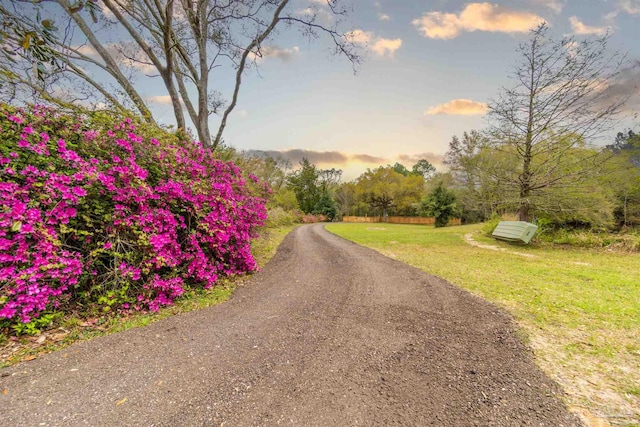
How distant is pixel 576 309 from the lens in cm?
373

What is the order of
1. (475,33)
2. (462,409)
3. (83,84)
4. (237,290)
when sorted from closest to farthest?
(462,409) → (237,290) → (83,84) → (475,33)

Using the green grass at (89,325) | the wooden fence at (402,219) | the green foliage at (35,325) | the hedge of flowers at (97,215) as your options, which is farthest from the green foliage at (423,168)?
the green foliage at (35,325)

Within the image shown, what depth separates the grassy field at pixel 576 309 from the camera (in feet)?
6.76

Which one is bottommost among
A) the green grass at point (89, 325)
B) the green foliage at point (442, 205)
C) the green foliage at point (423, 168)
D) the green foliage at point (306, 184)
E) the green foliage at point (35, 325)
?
the green grass at point (89, 325)

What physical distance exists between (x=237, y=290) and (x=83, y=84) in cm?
865

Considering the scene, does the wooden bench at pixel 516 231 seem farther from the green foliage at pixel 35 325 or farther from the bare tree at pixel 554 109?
the green foliage at pixel 35 325

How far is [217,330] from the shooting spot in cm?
310

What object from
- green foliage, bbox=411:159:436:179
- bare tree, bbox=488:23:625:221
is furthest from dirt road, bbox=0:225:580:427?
green foliage, bbox=411:159:436:179

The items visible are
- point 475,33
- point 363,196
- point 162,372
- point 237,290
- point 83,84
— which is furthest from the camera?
point 363,196

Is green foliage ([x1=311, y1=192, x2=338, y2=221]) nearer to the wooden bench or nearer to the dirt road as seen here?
the wooden bench

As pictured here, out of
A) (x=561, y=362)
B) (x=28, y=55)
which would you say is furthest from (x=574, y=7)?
(x=28, y=55)

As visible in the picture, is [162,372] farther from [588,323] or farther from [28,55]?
[28,55]

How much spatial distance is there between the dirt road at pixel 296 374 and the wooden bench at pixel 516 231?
26.0 feet

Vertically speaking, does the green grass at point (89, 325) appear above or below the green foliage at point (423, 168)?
below
